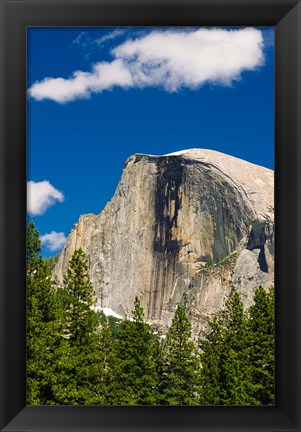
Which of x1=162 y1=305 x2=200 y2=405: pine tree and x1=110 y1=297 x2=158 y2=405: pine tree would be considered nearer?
x1=110 y1=297 x2=158 y2=405: pine tree

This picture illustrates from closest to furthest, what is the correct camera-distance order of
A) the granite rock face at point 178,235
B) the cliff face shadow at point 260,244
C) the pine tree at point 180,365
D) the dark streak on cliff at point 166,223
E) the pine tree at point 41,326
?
the pine tree at point 41,326 < the pine tree at point 180,365 < the cliff face shadow at point 260,244 < the granite rock face at point 178,235 < the dark streak on cliff at point 166,223

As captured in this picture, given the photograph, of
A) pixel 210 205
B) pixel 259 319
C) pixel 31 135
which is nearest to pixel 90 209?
pixel 210 205

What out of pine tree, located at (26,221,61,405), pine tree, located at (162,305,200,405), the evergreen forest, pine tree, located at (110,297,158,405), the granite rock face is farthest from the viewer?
the granite rock face

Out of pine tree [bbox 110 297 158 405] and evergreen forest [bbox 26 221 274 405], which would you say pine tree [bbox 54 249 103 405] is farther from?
pine tree [bbox 110 297 158 405]

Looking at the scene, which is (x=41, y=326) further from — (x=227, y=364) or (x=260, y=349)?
(x=227, y=364)

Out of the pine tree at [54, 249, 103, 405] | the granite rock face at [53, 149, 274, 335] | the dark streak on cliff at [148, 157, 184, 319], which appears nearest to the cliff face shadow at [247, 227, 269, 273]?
the granite rock face at [53, 149, 274, 335]
